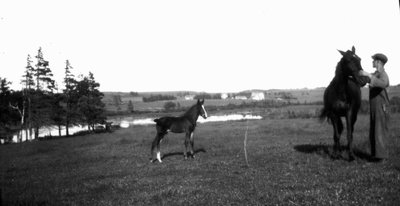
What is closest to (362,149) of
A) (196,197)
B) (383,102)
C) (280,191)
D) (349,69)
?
(383,102)

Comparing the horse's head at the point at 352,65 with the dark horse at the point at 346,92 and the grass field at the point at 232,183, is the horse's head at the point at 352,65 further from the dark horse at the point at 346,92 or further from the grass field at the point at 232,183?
the grass field at the point at 232,183

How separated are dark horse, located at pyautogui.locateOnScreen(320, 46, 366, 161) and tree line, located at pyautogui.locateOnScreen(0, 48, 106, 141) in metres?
51.4

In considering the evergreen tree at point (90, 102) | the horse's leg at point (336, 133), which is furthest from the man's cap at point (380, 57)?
the evergreen tree at point (90, 102)

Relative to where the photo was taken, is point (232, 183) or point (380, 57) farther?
point (380, 57)

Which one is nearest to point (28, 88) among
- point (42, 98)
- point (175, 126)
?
point (42, 98)

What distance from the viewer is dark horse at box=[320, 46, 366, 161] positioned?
1032 cm

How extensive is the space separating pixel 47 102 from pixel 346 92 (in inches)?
2124

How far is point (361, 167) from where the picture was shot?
9.78 metres

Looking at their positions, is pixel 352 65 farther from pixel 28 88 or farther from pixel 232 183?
pixel 28 88

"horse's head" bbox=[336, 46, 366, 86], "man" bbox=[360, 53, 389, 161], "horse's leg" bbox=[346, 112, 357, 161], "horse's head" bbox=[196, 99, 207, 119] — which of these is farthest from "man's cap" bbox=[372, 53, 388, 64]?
"horse's head" bbox=[196, 99, 207, 119]

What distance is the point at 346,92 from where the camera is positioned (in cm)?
1116

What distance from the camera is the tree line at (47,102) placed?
173ft

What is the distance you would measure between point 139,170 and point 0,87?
5964cm

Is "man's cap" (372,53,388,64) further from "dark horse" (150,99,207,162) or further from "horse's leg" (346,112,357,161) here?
"dark horse" (150,99,207,162)
